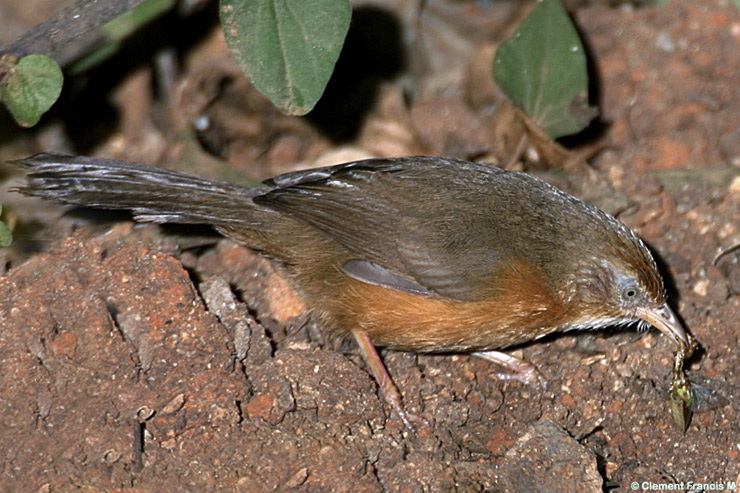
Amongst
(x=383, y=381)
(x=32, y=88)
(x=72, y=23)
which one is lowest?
(x=383, y=381)

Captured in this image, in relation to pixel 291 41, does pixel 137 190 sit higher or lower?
lower

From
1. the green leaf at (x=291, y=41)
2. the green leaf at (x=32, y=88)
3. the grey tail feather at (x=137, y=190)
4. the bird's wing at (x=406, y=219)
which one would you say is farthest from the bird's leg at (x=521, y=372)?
the green leaf at (x=32, y=88)

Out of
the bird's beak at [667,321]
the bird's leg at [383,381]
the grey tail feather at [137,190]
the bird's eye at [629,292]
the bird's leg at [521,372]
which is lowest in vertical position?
the bird's leg at [521,372]

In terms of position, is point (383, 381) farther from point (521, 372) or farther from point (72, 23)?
point (72, 23)

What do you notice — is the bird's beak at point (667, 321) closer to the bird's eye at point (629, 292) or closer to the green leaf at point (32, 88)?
the bird's eye at point (629, 292)

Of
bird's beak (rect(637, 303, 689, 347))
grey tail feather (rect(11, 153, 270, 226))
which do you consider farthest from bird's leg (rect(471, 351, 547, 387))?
grey tail feather (rect(11, 153, 270, 226))

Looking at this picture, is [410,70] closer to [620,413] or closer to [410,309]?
[410,309]

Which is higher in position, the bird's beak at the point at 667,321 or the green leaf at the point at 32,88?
the green leaf at the point at 32,88

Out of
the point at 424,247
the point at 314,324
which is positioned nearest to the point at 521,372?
the point at 424,247
